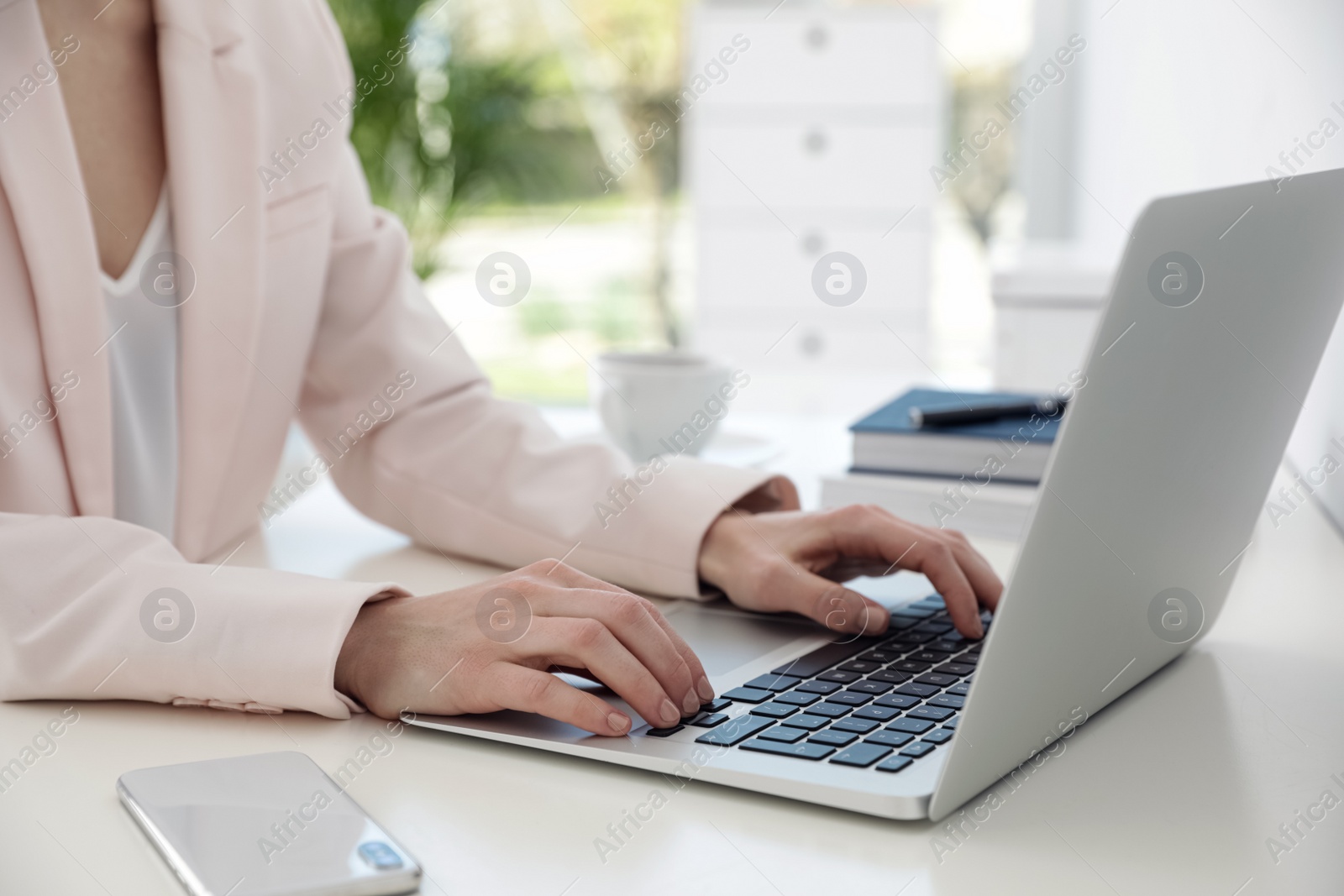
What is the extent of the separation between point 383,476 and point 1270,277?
0.68m

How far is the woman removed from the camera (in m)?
0.61

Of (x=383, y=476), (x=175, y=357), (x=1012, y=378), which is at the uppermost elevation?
(x=175, y=357)

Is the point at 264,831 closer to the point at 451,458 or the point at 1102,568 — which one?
the point at 1102,568

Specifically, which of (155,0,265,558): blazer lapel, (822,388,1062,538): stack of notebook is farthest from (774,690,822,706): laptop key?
(155,0,265,558): blazer lapel

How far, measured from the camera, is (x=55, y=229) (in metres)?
0.76

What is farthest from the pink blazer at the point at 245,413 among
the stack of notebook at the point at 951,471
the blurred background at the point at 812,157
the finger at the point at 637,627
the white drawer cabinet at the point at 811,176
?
the white drawer cabinet at the point at 811,176

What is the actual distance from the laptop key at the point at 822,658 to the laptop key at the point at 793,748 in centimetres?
10

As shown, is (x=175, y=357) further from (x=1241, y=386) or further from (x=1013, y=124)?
(x=1013, y=124)

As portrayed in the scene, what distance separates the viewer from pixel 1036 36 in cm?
342

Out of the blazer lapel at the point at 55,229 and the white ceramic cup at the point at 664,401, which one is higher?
the blazer lapel at the point at 55,229

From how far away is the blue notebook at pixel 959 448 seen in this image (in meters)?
1.02

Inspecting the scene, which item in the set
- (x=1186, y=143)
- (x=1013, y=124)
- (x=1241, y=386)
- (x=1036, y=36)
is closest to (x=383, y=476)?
(x=1241, y=386)

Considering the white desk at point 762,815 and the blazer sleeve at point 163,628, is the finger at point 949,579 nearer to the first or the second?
the white desk at point 762,815

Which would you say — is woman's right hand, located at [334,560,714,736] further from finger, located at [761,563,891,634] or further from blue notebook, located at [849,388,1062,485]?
blue notebook, located at [849,388,1062,485]
